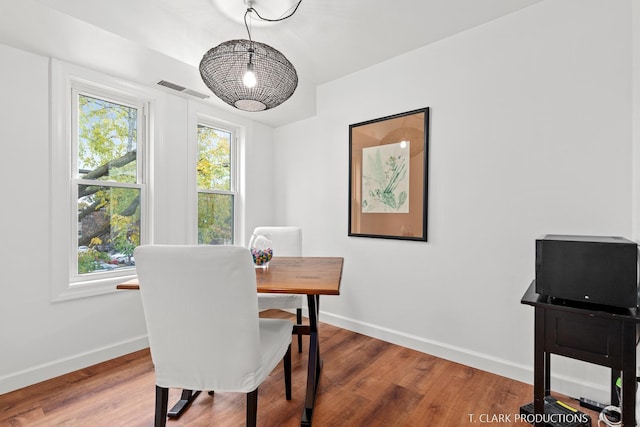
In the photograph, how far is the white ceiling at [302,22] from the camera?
1.99 meters

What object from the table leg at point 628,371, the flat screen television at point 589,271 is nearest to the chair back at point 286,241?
the flat screen television at point 589,271

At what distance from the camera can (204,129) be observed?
3.27m

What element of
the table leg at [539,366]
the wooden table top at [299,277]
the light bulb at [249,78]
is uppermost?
the light bulb at [249,78]

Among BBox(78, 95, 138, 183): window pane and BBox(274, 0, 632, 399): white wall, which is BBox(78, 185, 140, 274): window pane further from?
BBox(274, 0, 632, 399): white wall

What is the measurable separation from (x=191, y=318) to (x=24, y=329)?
1.62 m

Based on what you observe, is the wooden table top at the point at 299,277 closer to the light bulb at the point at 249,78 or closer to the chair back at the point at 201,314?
the chair back at the point at 201,314

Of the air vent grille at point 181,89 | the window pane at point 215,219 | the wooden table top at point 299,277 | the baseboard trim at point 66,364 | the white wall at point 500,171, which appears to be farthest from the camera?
the window pane at point 215,219

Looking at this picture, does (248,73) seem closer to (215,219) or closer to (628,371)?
(215,219)

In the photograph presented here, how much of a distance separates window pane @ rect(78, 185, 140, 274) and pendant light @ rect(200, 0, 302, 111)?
1429 millimetres

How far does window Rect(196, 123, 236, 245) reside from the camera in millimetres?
3193

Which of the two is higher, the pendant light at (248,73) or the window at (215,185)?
the pendant light at (248,73)

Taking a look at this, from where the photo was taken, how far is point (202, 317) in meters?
1.29

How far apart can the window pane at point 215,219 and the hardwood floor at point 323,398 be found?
125 cm

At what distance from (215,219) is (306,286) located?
211 centimetres
